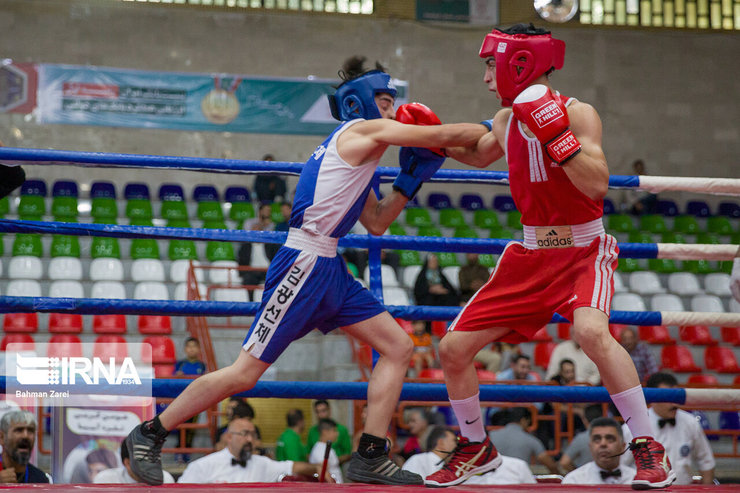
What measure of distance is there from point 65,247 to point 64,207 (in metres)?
1.03

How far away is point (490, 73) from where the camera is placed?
3070mm

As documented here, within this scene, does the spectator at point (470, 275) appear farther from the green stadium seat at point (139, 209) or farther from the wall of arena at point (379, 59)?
the green stadium seat at point (139, 209)

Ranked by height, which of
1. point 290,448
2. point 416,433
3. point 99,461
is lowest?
point 290,448

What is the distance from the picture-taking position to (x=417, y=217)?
11.8m

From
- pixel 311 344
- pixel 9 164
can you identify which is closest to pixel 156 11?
pixel 311 344

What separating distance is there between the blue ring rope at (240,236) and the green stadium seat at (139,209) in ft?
25.1

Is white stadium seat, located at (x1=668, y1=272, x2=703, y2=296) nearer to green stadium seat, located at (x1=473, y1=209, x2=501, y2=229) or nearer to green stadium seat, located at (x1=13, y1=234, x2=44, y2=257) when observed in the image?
green stadium seat, located at (x1=473, y1=209, x2=501, y2=229)

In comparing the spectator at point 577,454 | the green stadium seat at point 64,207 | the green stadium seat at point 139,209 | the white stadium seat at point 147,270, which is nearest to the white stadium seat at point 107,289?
the white stadium seat at point 147,270

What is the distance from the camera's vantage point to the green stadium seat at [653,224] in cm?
1223

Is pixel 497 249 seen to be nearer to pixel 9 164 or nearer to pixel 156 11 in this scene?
pixel 9 164

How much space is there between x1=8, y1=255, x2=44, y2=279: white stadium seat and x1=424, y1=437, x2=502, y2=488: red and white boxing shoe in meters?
7.49

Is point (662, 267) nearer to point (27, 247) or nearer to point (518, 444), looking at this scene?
point (518, 444)

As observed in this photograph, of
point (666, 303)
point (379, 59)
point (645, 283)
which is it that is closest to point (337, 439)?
point (666, 303)

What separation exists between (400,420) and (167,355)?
2.41 metres
